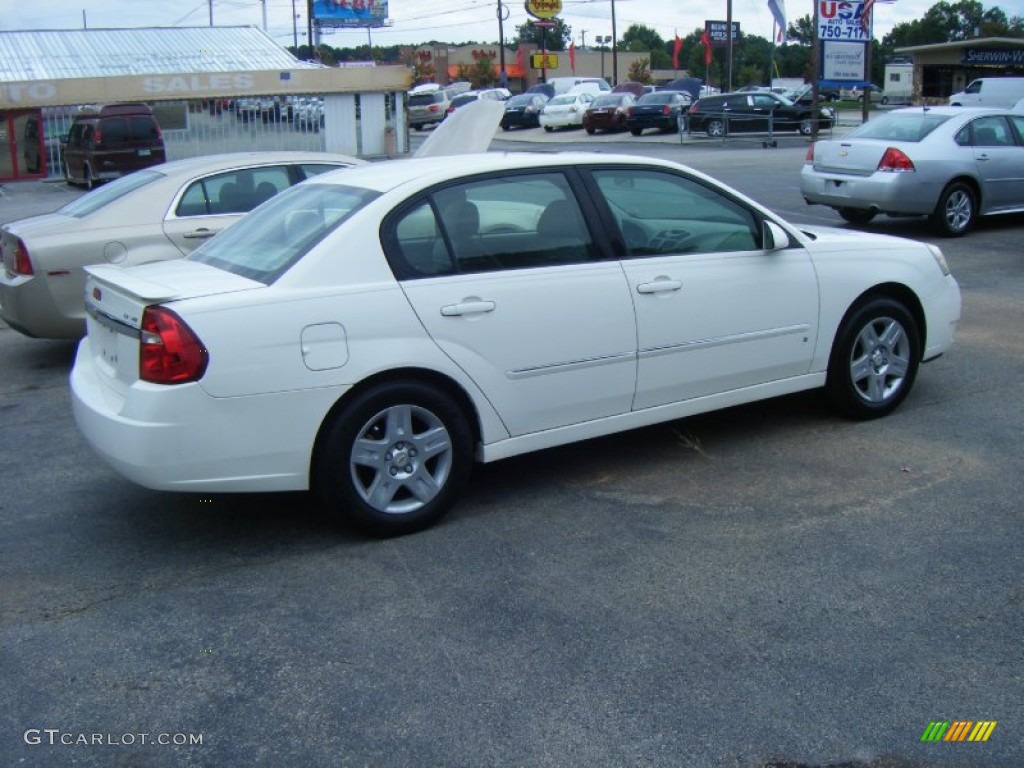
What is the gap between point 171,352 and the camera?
4.30 metres

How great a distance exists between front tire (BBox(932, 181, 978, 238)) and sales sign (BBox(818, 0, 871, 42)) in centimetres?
1563

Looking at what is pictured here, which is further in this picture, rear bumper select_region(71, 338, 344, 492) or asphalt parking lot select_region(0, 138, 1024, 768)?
rear bumper select_region(71, 338, 344, 492)

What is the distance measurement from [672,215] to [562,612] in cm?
234

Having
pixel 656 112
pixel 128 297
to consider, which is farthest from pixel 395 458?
pixel 656 112

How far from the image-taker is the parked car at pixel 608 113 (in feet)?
136

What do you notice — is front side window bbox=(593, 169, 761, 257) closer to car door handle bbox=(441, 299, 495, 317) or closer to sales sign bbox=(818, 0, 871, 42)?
car door handle bbox=(441, 299, 495, 317)

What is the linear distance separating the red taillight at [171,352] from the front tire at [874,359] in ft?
11.2

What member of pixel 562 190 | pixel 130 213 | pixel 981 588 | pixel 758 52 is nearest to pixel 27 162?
pixel 130 213

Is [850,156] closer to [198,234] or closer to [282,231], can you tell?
[198,234]

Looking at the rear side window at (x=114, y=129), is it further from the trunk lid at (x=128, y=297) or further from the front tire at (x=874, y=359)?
the front tire at (x=874, y=359)

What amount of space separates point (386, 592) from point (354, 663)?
555 mm

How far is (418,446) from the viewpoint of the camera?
186 inches
